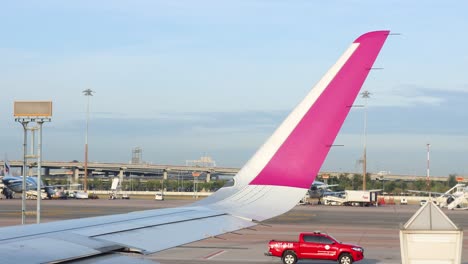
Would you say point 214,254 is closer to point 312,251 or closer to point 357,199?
point 312,251

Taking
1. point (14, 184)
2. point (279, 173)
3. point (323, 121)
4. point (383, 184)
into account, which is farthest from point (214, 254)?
point (383, 184)

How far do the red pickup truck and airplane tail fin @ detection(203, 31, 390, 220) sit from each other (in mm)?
20595

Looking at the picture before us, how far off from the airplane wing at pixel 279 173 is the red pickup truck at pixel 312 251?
20.3 metres

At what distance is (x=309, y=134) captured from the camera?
7723 mm

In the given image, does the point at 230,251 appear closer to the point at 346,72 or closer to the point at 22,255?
the point at 346,72

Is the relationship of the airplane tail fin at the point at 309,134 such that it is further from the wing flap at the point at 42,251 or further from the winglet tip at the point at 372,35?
the wing flap at the point at 42,251

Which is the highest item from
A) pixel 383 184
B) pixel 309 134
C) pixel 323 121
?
pixel 323 121

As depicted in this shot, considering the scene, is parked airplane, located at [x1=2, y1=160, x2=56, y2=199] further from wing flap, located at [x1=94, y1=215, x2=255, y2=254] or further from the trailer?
wing flap, located at [x1=94, y1=215, x2=255, y2=254]

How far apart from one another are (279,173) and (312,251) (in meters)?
21.3

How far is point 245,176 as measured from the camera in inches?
324

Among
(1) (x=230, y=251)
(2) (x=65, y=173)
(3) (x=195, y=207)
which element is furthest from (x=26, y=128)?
(2) (x=65, y=173)

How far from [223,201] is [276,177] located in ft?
3.37

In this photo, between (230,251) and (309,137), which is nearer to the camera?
(309,137)

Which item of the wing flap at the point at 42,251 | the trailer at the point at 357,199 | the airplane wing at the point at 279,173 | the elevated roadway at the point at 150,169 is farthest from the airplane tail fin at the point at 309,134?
the elevated roadway at the point at 150,169
